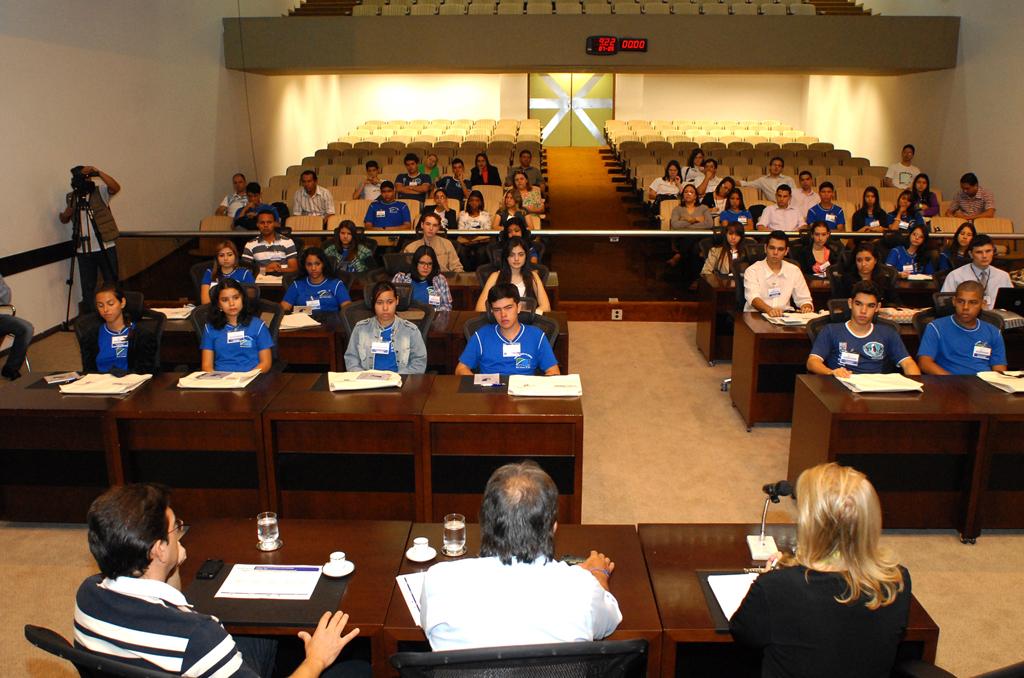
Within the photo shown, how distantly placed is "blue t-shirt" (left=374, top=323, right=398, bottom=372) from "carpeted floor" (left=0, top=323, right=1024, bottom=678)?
136 centimetres

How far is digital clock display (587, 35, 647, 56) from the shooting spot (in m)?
12.4

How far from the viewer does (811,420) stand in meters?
4.59

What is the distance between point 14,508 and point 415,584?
10.2 ft

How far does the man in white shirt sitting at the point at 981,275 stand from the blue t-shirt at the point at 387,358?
14.4ft

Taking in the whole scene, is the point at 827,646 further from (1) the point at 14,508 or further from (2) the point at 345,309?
(1) the point at 14,508

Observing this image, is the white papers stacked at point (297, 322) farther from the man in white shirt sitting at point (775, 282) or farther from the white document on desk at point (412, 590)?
the white document on desk at point (412, 590)

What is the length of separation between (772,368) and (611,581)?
368 cm

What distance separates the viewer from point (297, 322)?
6098 millimetres

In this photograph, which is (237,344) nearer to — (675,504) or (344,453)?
(344,453)

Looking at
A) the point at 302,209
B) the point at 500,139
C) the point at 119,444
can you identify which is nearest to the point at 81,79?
the point at 302,209

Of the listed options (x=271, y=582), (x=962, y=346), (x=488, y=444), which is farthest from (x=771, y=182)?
(x=271, y=582)

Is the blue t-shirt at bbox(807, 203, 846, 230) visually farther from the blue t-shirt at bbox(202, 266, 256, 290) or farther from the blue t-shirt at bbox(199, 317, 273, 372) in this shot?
the blue t-shirt at bbox(199, 317, 273, 372)

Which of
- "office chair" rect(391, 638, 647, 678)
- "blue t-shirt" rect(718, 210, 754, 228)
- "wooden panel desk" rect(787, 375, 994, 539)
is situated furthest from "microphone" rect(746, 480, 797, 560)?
"blue t-shirt" rect(718, 210, 754, 228)

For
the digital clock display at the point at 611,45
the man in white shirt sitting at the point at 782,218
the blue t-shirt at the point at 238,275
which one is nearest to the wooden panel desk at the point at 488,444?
the blue t-shirt at the point at 238,275
